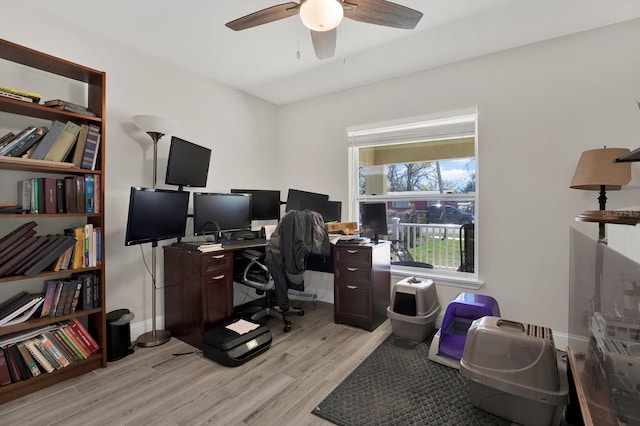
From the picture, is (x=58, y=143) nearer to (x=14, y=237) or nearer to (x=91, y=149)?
(x=91, y=149)

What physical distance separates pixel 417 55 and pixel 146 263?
10.3ft

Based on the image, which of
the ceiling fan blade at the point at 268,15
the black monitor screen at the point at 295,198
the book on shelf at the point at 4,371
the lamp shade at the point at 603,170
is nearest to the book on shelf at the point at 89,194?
the book on shelf at the point at 4,371

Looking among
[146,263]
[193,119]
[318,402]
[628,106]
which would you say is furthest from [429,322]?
[193,119]

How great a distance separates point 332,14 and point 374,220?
6.56 ft

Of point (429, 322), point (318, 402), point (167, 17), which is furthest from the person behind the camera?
point (429, 322)

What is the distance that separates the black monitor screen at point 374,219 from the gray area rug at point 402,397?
3.97ft

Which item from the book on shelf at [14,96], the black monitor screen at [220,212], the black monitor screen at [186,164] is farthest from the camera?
the black monitor screen at [220,212]

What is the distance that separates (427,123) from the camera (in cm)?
306

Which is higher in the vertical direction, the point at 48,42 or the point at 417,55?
the point at 417,55

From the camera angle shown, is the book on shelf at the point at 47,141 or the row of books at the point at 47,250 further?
the book on shelf at the point at 47,141

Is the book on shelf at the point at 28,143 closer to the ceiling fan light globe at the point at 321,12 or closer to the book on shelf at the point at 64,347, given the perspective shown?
the book on shelf at the point at 64,347

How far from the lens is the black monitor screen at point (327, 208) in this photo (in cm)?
328

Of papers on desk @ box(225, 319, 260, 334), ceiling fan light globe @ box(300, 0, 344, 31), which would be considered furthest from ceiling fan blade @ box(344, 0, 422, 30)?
papers on desk @ box(225, 319, 260, 334)

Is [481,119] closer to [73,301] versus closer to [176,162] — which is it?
[176,162]
